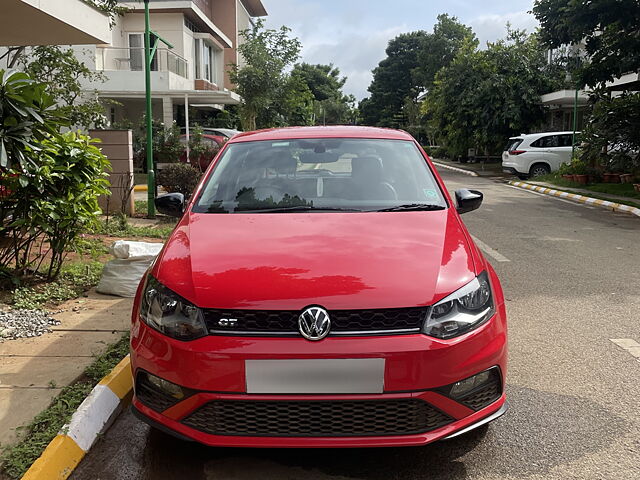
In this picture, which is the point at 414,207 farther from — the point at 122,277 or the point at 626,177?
the point at 626,177

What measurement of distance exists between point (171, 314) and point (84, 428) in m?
0.90

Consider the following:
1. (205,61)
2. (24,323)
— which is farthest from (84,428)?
(205,61)

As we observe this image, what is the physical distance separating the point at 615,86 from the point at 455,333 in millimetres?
21824

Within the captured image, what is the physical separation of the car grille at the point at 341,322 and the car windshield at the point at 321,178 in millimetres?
1175

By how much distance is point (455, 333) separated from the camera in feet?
8.77

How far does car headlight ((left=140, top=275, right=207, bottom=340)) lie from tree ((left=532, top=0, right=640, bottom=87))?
44.2 ft

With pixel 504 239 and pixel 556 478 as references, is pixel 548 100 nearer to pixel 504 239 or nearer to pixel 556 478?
pixel 504 239

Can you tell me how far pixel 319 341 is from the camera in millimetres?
2566

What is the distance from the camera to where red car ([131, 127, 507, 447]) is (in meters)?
2.55

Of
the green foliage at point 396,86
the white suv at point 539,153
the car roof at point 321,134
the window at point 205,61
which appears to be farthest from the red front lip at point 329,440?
the green foliage at point 396,86

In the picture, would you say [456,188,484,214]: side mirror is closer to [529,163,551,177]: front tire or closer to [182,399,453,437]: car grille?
[182,399,453,437]: car grille

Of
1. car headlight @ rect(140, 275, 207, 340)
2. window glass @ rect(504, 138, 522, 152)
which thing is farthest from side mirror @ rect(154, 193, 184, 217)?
window glass @ rect(504, 138, 522, 152)

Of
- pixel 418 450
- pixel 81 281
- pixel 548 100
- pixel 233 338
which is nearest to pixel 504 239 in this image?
pixel 81 281

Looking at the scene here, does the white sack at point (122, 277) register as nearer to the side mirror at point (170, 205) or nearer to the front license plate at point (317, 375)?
the side mirror at point (170, 205)
